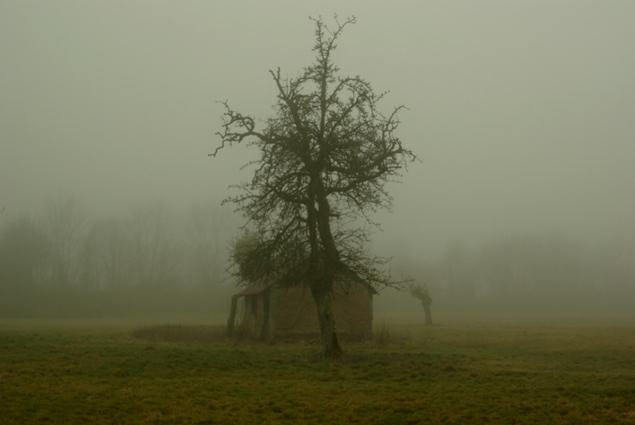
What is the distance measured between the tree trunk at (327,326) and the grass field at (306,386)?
2.82 ft

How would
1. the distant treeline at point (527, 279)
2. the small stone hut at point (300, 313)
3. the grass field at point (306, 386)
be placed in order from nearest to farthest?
the grass field at point (306, 386) < the small stone hut at point (300, 313) < the distant treeline at point (527, 279)

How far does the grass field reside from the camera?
14852 millimetres

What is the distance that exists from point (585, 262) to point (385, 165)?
127 metres

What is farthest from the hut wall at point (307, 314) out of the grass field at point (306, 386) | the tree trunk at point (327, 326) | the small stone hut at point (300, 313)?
the tree trunk at point (327, 326)

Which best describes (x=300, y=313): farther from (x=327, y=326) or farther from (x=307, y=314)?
(x=327, y=326)

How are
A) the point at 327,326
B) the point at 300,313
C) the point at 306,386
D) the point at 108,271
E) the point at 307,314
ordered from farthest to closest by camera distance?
the point at 108,271 → the point at 307,314 → the point at 300,313 → the point at 327,326 → the point at 306,386

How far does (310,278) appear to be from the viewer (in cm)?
2659

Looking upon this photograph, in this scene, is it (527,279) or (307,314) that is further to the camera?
(527,279)

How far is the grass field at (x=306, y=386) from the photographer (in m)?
14.9

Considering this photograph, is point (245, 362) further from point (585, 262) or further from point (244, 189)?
point (585, 262)

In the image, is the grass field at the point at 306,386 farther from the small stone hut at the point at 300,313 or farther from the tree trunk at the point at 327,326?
the small stone hut at the point at 300,313

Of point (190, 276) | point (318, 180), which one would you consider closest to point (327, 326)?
point (318, 180)

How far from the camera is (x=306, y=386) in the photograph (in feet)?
62.6

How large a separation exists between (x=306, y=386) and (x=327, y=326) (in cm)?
719
